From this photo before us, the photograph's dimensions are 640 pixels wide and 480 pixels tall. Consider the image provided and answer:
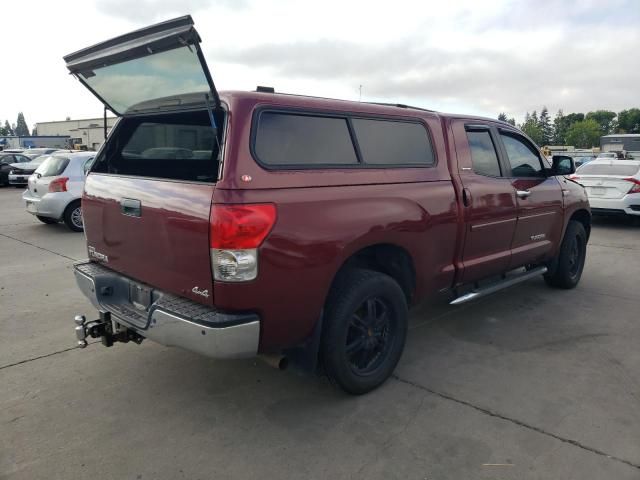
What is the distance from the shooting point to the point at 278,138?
2.85m

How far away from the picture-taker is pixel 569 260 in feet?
18.7

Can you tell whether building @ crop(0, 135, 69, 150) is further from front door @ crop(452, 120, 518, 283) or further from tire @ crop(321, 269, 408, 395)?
tire @ crop(321, 269, 408, 395)

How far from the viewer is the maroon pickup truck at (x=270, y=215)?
2590 millimetres

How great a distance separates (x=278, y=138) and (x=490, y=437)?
6.95 feet

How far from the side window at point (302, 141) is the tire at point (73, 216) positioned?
7630 mm

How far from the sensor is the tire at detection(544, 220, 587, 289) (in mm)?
5605

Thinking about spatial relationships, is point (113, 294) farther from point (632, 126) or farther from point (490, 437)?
point (632, 126)

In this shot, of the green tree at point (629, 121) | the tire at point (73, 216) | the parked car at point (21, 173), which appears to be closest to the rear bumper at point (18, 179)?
the parked car at point (21, 173)

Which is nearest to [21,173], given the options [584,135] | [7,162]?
[7,162]

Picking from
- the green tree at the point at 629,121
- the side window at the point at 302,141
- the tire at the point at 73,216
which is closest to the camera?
the side window at the point at 302,141

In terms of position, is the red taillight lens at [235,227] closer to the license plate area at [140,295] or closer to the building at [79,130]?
the license plate area at [140,295]

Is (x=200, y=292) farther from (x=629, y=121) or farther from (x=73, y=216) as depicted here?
(x=629, y=121)

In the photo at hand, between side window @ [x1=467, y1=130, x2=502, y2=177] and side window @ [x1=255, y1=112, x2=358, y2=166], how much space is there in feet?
4.70

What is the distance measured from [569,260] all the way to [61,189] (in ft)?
28.1
